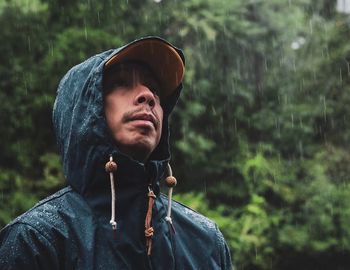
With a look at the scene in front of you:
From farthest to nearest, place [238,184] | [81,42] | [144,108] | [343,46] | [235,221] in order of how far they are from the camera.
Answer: [343,46] → [238,184] → [235,221] → [81,42] → [144,108]

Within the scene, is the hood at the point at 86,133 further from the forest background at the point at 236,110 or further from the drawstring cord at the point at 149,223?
the forest background at the point at 236,110

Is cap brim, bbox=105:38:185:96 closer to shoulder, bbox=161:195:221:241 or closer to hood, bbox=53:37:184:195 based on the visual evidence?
hood, bbox=53:37:184:195

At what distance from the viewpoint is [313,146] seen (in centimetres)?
1090

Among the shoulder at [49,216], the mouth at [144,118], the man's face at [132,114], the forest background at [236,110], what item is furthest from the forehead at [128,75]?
the forest background at [236,110]

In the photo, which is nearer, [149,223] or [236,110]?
[149,223]

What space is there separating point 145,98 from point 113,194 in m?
0.48

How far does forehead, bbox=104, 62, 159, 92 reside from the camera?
2475mm

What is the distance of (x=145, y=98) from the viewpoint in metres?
2.41

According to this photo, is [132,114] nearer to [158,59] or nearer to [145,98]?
[145,98]

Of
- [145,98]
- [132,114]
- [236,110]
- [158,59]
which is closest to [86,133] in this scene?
[132,114]

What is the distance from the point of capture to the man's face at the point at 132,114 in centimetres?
230

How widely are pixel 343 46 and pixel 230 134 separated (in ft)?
8.79

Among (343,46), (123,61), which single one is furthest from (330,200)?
(123,61)

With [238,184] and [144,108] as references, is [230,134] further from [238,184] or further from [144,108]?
[144,108]
